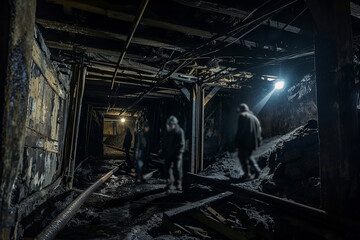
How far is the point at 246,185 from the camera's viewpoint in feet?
19.9

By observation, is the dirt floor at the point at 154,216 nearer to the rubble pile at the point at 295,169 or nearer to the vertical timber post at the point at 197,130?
the rubble pile at the point at 295,169

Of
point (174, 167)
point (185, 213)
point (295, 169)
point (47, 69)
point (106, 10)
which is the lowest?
point (185, 213)

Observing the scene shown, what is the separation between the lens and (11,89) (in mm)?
1394

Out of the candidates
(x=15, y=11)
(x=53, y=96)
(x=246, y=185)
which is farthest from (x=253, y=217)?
(x=53, y=96)

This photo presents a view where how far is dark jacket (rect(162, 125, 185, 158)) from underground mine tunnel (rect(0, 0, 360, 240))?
0.7 inches

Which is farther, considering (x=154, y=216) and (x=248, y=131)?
(x=154, y=216)

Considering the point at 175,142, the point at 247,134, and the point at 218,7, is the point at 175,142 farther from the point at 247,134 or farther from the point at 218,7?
the point at 218,7

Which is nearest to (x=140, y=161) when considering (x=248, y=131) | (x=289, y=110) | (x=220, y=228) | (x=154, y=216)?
(x=154, y=216)

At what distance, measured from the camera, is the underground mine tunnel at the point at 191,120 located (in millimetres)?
1746

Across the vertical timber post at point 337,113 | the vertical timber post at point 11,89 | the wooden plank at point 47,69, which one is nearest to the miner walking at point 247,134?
the vertical timber post at point 11,89

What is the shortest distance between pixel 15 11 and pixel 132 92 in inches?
374

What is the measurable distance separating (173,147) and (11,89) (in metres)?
1.65

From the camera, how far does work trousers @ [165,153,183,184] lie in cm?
262

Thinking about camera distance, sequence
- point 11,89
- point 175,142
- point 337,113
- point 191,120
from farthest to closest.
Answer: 1. point 191,120
2. point 337,113
3. point 175,142
4. point 11,89
